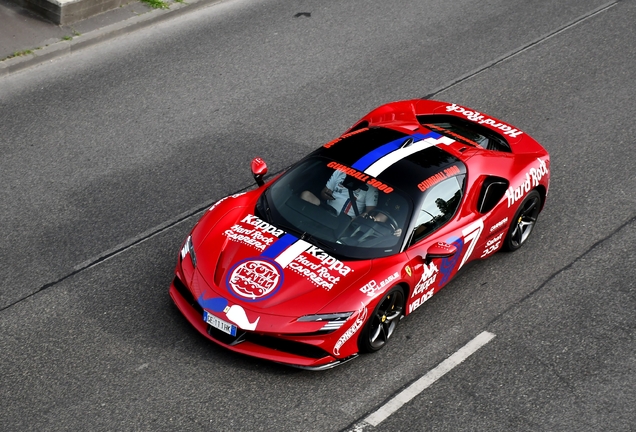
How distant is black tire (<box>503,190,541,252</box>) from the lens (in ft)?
26.6

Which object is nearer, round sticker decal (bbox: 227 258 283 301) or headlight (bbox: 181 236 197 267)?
round sticker decal (bbox: 227 258 283 301)

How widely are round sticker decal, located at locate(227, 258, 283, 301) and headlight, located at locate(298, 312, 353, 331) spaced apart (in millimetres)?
353

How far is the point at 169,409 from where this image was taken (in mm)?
6184

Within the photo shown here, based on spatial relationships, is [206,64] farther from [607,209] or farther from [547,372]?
[547,372]

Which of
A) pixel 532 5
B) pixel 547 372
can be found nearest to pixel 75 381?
pixel 547 372

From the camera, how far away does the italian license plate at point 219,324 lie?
6395 millimetres

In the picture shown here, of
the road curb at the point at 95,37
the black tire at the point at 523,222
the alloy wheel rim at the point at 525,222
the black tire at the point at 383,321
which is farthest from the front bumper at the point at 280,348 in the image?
the road curb at the point at 95,37

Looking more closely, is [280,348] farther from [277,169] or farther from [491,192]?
[277,169]

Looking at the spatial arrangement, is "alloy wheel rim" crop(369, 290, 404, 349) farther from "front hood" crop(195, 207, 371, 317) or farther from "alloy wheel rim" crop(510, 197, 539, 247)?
"alloy wheel rim" crop(510, 197, 539, 247)

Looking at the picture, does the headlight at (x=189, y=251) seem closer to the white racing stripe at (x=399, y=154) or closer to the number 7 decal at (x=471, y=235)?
the white racing stripe at (x=399, y=154)

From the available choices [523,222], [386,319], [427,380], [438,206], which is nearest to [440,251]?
[438,206]

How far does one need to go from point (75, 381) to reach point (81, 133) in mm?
4141

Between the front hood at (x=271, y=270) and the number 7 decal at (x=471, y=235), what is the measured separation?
113 centimetres

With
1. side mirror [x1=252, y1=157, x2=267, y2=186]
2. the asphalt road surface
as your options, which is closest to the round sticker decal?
the asphalt road surface
